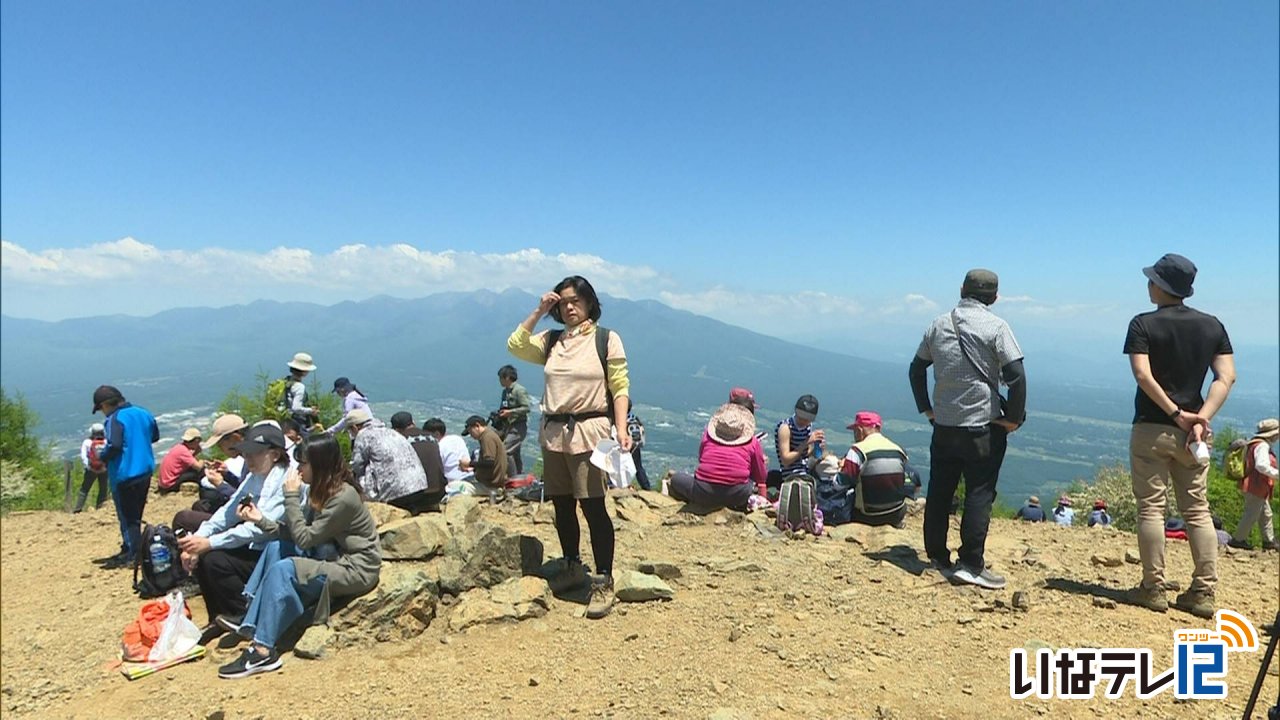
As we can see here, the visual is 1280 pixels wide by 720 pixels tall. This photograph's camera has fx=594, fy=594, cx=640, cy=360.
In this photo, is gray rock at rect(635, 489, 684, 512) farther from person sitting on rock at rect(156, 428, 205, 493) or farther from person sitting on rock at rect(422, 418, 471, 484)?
person sitting on rock at rect(156, 428, 205, 493)

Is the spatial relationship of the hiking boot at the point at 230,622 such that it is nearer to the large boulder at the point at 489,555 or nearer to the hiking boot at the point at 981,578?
the large boulder at the point at 489,555

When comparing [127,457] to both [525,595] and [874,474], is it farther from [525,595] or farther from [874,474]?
[874,474]

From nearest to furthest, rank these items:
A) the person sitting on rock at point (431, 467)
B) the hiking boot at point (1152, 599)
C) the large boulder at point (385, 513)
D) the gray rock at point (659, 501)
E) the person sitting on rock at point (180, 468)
Answer: the hiking boot at point (1152, 599) → the large boulder at point (385, 513) → the person sitting on rock at point (431, 467) → the gray rock at point (659, 501) → the person sitting on rock at point (180, 468)

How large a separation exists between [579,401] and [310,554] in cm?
235

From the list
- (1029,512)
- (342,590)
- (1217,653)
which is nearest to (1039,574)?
(1217,653)

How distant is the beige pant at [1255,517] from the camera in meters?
6.80

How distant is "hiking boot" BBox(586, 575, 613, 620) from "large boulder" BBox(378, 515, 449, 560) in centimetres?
155

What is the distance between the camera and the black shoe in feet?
14.6

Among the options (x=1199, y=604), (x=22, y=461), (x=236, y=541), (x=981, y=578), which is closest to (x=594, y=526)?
(x=236, y=541)

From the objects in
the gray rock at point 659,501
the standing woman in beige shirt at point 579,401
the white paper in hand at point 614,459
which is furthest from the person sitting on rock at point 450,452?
the white paper in hand at point 614,459

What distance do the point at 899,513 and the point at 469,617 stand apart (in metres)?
4.76

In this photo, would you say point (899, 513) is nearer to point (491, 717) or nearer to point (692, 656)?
point (692, 656)

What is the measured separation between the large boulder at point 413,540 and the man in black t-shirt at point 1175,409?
5484 millimetres

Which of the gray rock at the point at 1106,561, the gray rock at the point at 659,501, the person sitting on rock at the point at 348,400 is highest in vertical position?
the person sitting on rock at the point at 348,400
